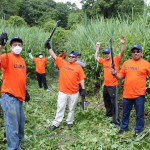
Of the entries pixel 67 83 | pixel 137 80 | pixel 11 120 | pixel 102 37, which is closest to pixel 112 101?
pixel 67 83

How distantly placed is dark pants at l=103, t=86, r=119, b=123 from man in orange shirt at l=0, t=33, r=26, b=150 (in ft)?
8.92

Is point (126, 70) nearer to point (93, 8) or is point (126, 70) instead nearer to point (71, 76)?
point (71, 76)

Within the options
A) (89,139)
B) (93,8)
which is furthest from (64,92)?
(93,8)

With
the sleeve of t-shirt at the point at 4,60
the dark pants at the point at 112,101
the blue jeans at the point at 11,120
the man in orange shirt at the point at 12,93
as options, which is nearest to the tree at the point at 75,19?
the dark pants at the point at 112,101

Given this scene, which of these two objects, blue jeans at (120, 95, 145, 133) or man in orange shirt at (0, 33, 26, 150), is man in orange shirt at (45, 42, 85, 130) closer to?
blue jeans at (120, 95, 145, 133)

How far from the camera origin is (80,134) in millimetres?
5891

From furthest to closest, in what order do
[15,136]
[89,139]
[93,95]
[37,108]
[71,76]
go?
[93,95], [37,108], [71,76], [89,139], [15,136]

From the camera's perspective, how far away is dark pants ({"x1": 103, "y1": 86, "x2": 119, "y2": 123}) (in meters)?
6.66

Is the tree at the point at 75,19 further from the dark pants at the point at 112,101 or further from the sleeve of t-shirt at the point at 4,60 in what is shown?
the sleeve of t-shirt at the point at 4,60

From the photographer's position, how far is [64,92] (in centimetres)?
659

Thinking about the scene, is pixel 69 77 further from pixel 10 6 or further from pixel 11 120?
pixel 10 6

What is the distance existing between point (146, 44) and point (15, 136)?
12.7ft

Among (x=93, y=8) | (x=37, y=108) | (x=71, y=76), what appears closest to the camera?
(x=71, y=76)

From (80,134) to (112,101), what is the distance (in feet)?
4.73
